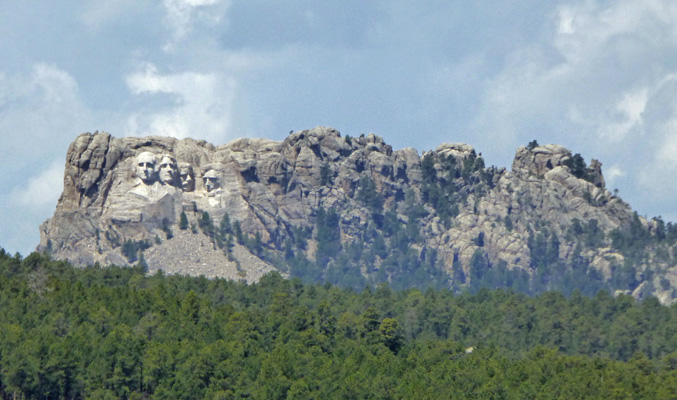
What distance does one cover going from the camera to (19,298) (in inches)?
7864

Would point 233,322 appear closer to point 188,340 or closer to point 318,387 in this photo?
point 188,340

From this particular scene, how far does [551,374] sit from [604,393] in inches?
614

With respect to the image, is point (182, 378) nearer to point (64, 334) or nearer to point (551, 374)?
point (64, 334)

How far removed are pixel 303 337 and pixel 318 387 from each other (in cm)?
3381

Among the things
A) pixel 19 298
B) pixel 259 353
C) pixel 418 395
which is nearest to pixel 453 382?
pixel 418 395

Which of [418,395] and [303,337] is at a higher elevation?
[303,337]

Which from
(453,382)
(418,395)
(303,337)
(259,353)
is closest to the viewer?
(418,395)

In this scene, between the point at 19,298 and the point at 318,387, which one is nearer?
the point at 318,387

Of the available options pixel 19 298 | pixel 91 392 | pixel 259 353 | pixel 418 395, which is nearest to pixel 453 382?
pixel 418 395

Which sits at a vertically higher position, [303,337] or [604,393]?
[303,337]

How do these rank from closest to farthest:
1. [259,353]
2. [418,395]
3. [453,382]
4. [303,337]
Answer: [418,395] → [453,382] → [259,353] → [303,337]

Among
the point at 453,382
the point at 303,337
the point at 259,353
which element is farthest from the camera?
the point at 303,337

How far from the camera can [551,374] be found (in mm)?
178875

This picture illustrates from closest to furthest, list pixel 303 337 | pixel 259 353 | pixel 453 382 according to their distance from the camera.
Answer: pixel 453 382
pixel 259 353
pixel 303 337
